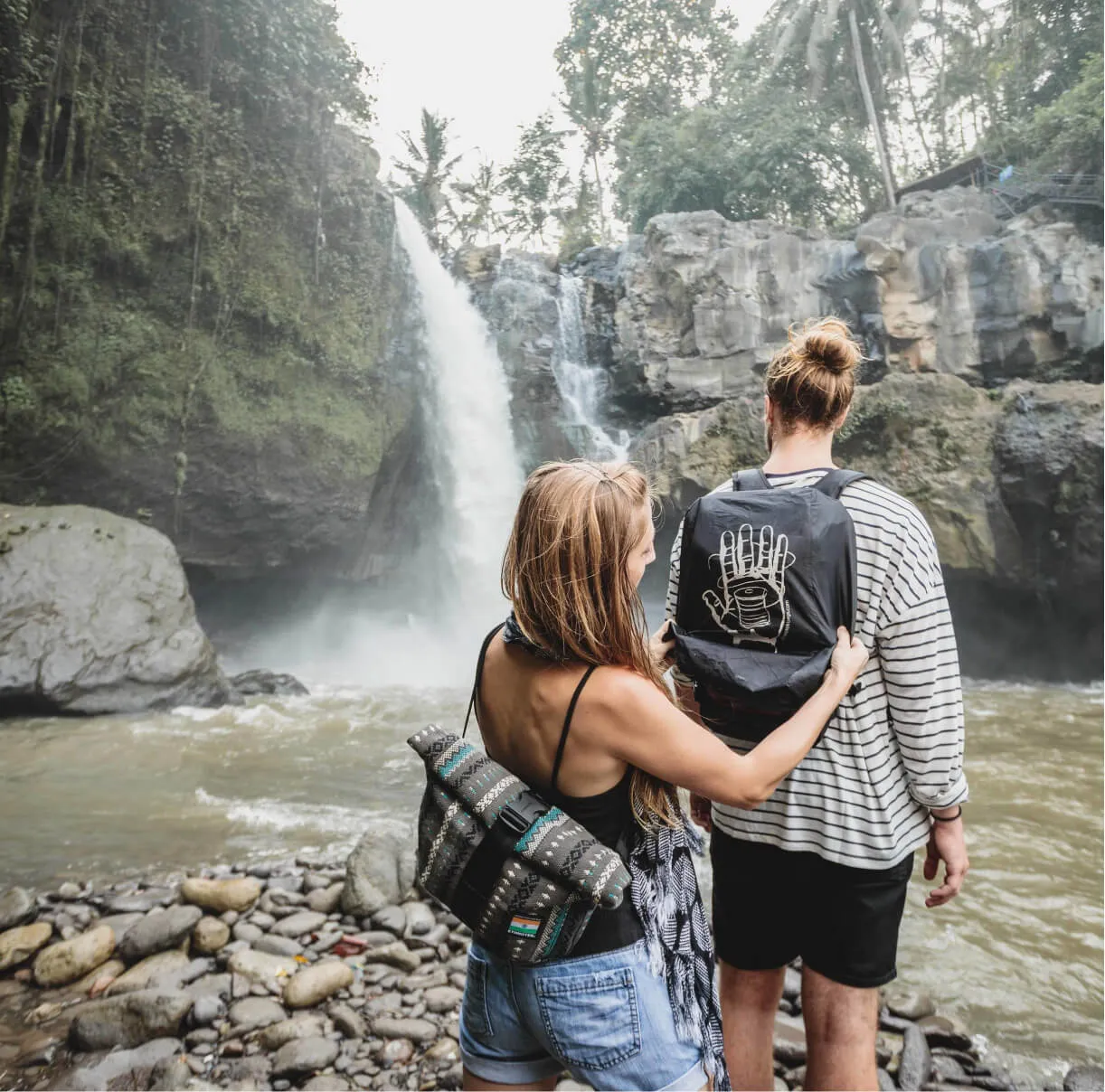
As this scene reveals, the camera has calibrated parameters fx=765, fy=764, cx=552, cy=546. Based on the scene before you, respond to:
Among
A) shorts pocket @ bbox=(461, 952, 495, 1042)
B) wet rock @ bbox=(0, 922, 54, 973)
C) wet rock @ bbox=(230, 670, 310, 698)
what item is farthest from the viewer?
wet rock @ bbox=(230, 670, 310, 698)

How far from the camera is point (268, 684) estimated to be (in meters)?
9.18

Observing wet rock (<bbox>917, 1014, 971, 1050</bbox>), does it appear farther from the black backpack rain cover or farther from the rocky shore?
the black backpack rain cover

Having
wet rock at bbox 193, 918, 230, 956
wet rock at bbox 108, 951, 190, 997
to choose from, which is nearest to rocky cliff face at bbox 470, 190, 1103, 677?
wet rock at bbox 193, 918, 230, 956

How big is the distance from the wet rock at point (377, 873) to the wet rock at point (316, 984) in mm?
541

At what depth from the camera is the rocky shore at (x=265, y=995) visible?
2.39 m

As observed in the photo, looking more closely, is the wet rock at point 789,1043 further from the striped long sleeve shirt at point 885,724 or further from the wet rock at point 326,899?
the wet rock at point 326,899

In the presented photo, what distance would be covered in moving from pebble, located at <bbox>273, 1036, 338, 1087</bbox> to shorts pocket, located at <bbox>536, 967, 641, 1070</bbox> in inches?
64.0

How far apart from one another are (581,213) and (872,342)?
908 centimetres

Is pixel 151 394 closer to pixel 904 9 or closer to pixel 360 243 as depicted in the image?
pixel 360 243

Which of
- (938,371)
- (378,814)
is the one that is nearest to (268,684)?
(378,814)

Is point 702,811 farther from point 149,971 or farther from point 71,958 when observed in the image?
point 71,958

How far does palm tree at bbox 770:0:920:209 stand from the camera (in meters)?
17.8

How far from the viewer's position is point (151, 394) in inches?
380

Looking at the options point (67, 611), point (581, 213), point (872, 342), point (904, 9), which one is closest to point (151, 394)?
point (67, 611)
